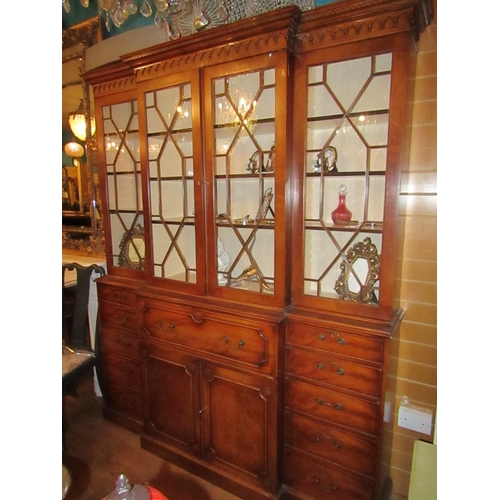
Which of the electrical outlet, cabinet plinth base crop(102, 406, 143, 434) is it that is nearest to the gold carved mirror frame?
cabinet plinth base crop(102, 406, 143, 434)

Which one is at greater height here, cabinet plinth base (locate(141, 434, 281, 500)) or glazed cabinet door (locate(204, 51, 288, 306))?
glazed cabinet door (locate(204, 51, 288, 306))

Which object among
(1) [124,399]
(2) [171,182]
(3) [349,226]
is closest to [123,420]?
(1) [124,399]

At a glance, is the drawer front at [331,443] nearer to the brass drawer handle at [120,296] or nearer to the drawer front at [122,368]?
the drawer front at [122,368]

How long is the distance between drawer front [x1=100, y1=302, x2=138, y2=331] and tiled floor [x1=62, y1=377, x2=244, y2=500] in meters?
0.73

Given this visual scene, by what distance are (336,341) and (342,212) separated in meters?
0.56

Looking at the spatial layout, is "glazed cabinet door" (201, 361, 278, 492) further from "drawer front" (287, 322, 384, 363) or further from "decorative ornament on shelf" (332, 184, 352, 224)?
"decorative ornament on shelf" (332, 184, 352, 224)

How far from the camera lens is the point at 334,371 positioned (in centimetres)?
137

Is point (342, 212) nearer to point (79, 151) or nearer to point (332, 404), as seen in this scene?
point (332, 404)

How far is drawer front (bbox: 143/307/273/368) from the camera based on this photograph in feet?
4.79

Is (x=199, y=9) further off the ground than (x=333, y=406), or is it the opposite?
(x=199, y=9)

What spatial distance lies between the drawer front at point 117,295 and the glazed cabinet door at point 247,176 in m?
0.66

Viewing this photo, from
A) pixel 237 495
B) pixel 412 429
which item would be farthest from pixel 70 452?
pixel 412 429
